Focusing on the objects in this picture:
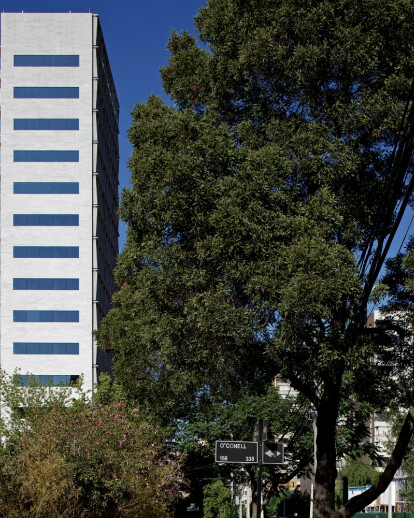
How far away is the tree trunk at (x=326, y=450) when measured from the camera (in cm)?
1755

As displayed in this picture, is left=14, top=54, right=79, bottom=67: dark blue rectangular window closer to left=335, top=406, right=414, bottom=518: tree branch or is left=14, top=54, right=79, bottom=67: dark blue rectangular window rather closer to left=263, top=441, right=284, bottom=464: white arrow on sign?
left=335, top=406, right=414, bottom=518: tree branch

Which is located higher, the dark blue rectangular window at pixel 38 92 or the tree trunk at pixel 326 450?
the dark blue rectangular window at pixel 38 92

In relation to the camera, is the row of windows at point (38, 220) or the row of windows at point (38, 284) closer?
the row of windows at point (38, 284)

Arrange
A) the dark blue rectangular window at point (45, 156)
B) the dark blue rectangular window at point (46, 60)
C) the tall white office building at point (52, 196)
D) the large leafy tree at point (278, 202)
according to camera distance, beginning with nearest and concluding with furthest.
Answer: the large leafy tree at point (278, 202) → the tall white office building at point (52, 196) → the dark blue rectangular window at point (45, 156) → the dark blue rectangular window at point (46, 60)

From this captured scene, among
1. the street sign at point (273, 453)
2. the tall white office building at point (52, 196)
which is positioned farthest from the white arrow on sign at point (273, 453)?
the tall white office building at point (52, 196)

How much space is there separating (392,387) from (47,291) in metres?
58.3

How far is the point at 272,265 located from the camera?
623 inches

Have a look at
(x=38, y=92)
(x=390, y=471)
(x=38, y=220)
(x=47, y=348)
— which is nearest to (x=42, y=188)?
(x=38, y=220)

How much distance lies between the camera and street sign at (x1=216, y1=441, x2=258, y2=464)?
44.9 feet

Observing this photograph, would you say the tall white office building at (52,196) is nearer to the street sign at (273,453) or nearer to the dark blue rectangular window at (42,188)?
the dark blue rectangular window at (42,188)

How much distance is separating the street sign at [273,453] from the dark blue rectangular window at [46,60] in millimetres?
70155

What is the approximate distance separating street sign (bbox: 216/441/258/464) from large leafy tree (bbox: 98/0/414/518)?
231cm

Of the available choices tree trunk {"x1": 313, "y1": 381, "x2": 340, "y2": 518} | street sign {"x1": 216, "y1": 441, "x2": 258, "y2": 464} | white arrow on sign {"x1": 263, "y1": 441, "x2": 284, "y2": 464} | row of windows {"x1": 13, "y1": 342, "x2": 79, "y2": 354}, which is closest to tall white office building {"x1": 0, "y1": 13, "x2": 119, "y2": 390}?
row of windows {"x1": 13, "y1": 342, "x2": 79, "y2": 354}

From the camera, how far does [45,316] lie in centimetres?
7431
